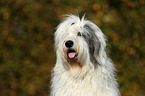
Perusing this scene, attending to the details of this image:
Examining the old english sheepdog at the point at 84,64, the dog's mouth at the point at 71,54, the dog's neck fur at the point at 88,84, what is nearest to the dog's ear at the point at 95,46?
the old english sheepdog at the point at 84,64

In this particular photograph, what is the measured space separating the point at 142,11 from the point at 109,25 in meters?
1.45

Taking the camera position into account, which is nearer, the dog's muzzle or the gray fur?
the dog's muzzle

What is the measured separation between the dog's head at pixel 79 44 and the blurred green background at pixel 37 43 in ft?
17.3

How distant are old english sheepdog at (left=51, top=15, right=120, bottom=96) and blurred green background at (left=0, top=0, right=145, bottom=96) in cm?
529

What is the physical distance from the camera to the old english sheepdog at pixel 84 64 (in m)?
5.23

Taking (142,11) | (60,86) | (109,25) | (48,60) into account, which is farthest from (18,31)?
(60,86)

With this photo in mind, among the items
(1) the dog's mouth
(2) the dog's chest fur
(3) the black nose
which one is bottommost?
(2) the dog's chest fur

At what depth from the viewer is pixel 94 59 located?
534cm

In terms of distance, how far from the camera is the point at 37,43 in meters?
11.0

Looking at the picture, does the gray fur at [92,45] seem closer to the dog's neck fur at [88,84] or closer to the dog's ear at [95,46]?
→ the dog's ear at [95,46]

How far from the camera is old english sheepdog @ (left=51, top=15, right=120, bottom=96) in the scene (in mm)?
5227

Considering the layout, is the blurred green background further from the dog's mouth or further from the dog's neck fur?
the dog's mouth

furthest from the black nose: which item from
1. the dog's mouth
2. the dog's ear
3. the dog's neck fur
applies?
the dog's neck fur

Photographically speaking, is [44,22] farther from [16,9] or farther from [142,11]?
[142,11]
